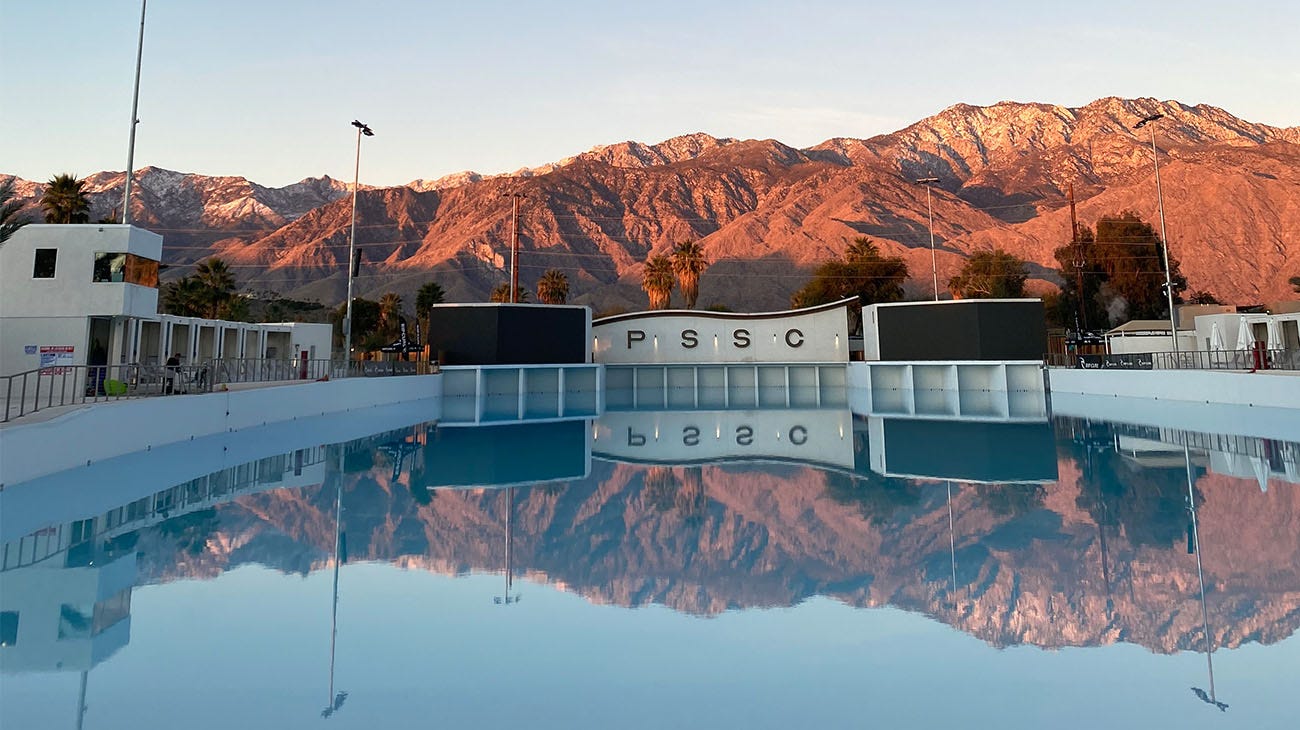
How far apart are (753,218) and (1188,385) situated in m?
124

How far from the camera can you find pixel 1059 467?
51.3 feet

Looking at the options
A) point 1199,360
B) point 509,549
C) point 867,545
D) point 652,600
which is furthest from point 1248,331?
point 509,549

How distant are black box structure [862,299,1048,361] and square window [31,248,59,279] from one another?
35.9 m

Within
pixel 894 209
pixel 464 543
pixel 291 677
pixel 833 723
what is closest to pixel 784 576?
pixel 833 723

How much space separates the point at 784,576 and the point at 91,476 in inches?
527

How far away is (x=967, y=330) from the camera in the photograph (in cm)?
3509

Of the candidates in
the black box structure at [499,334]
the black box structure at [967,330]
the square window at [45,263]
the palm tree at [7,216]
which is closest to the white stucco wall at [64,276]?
the square window at [45,263]

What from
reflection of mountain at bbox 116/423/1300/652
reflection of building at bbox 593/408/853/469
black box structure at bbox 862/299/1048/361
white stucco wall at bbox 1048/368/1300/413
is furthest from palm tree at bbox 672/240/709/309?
reflection of mountain at bbox 116/423/1300/652

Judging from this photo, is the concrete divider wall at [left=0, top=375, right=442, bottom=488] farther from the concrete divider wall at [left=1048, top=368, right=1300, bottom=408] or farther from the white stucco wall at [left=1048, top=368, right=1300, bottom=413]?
the concrete divider wall at [left=1048, top=368, right=1300, bottom=408]

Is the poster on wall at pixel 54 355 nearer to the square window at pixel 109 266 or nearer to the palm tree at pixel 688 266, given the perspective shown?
the square window at pixel 109 266

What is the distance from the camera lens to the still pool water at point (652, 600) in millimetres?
4848

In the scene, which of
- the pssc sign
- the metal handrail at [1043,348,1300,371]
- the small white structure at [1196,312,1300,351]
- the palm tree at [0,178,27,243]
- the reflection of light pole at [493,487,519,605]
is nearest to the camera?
the reflection of light pole at [493,487,519,605]

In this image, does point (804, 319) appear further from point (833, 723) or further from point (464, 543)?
point (833, 723)

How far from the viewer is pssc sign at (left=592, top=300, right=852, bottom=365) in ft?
141
